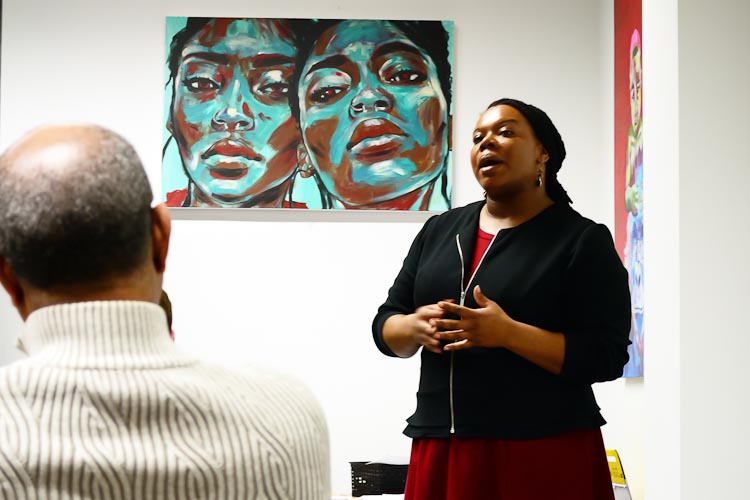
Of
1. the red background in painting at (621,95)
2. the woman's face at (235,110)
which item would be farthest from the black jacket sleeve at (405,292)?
the woman's face at (235,110)

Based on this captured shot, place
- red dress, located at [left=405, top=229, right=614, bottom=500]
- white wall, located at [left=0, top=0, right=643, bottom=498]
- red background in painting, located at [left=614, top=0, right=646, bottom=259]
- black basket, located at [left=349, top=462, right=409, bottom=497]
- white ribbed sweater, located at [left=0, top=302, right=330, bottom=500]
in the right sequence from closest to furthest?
white ribbed sweater, located at [left=0, top=302, right=330, bottom=500] → red dress, located at [left=405, top=229, right=614, bottom=500] → black basket, located at [left=349, top=462, right=409, bottom=497] → red background in painting, located at [left=614, top=0, right=646, bottom=259] → white wall, located at [left=0, top=0, right=643, bottom=498]

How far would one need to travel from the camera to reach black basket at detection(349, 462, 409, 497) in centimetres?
316

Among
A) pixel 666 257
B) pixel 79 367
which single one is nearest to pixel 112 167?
pixel 79 367

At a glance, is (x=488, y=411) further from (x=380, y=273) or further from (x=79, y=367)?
(x=380, y=273)

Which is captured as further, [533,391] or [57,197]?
[533,391]

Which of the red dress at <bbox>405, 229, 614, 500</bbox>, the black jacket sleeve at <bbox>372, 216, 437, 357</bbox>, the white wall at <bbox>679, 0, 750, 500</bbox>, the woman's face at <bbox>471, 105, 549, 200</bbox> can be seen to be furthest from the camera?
the white wall at <bbox>679, 0, 750, 500</bbox>

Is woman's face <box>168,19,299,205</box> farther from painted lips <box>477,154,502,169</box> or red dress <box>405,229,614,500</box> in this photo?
red dress <box>405,229,614,500</box>

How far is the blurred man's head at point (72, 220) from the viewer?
0.74 metres

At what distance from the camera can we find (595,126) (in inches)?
174

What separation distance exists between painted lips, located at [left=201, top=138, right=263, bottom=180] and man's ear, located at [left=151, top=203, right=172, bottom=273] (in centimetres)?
362

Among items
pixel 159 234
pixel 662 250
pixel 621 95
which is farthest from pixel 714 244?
pixel 621 95

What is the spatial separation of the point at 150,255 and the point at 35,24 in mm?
4142

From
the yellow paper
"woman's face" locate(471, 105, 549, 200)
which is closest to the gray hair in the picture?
"woman's face" locate(471, 105, 549, 200)

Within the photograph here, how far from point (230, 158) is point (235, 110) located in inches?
8.9
